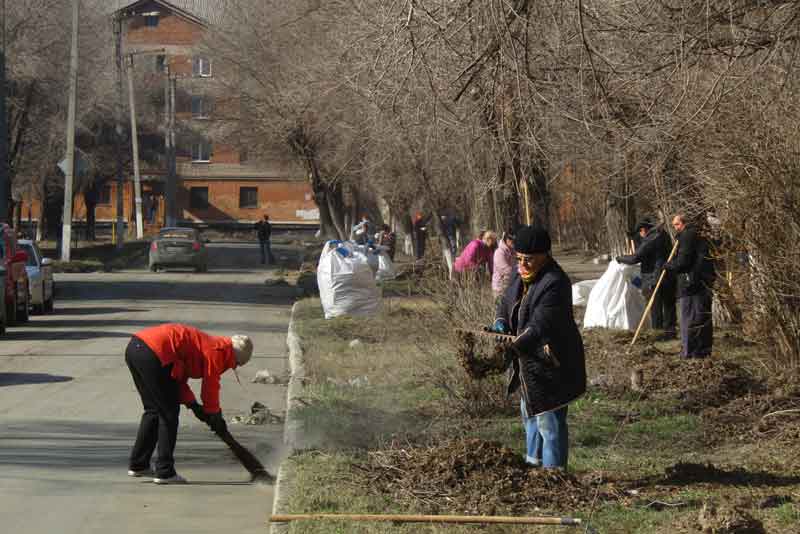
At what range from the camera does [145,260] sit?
45.3m

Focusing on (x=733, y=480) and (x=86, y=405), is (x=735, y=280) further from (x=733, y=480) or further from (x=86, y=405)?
(x=86, y=405)

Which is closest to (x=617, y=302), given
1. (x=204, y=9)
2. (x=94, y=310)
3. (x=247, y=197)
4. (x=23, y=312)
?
(x=23, y=312)

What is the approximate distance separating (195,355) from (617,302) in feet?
31.6

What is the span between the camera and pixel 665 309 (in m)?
16.3

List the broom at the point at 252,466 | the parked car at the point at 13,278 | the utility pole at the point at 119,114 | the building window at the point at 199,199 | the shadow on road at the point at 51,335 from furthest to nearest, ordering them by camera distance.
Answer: the building window at the point at 199,199, the utility pole at the point at 119,114, the parked car at the point at 13,278, the shadow on road at the point at 51,335, the broom at the point at 252,466

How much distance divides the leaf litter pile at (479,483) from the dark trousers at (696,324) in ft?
17.8

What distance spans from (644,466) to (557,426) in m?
1.31

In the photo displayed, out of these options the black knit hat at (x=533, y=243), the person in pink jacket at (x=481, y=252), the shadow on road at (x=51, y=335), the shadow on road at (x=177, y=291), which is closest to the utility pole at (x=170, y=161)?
A: the shadow on road at (x=177, y=291)

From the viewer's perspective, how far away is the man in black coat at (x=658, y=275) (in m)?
15.6

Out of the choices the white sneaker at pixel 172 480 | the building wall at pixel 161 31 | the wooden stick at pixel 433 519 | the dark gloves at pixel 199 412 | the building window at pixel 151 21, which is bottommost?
the white sneaker at pixel 172 480

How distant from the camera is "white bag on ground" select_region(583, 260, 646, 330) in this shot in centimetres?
1655

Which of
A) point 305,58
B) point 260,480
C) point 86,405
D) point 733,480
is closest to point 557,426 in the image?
point 733,480

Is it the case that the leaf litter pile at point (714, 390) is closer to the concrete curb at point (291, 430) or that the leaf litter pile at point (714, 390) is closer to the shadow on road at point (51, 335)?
the concrete curb at point (291, 430)

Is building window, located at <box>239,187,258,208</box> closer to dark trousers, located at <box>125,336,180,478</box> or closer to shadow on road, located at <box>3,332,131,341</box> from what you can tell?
shadow on road, located at <box>3,332,131,341</box>
